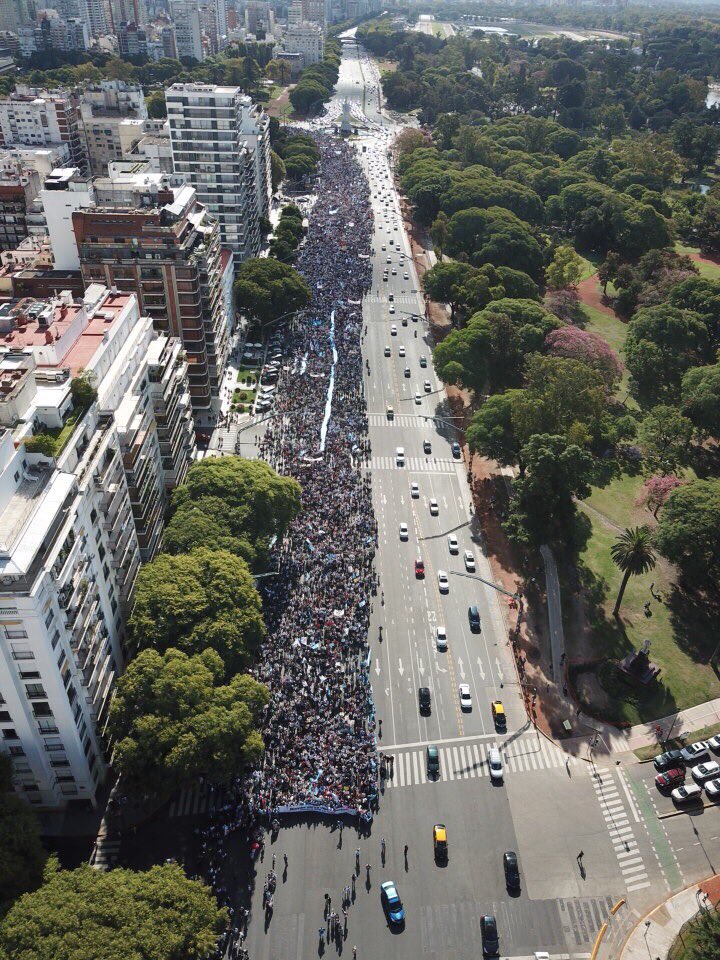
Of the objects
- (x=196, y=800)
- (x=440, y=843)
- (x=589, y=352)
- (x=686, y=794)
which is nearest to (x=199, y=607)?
(x=196, y=800)

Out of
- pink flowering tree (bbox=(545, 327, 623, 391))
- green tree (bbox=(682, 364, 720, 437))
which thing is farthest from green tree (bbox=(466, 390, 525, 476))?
green tree (bbox=(682, 364, 720, 437))

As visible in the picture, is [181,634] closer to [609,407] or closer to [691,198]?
[609,407]

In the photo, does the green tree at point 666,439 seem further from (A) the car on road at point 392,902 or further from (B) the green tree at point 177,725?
(A) the car on road at point 392,902

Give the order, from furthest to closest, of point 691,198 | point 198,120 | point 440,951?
point 691,198, point 198,120, point 440,951

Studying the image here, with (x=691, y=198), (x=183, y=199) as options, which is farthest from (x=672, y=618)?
(x=691, y=198)

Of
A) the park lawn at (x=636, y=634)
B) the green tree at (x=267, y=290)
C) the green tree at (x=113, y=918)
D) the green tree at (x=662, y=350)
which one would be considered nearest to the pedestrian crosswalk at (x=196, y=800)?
the green tree at (x=113, y=918)
